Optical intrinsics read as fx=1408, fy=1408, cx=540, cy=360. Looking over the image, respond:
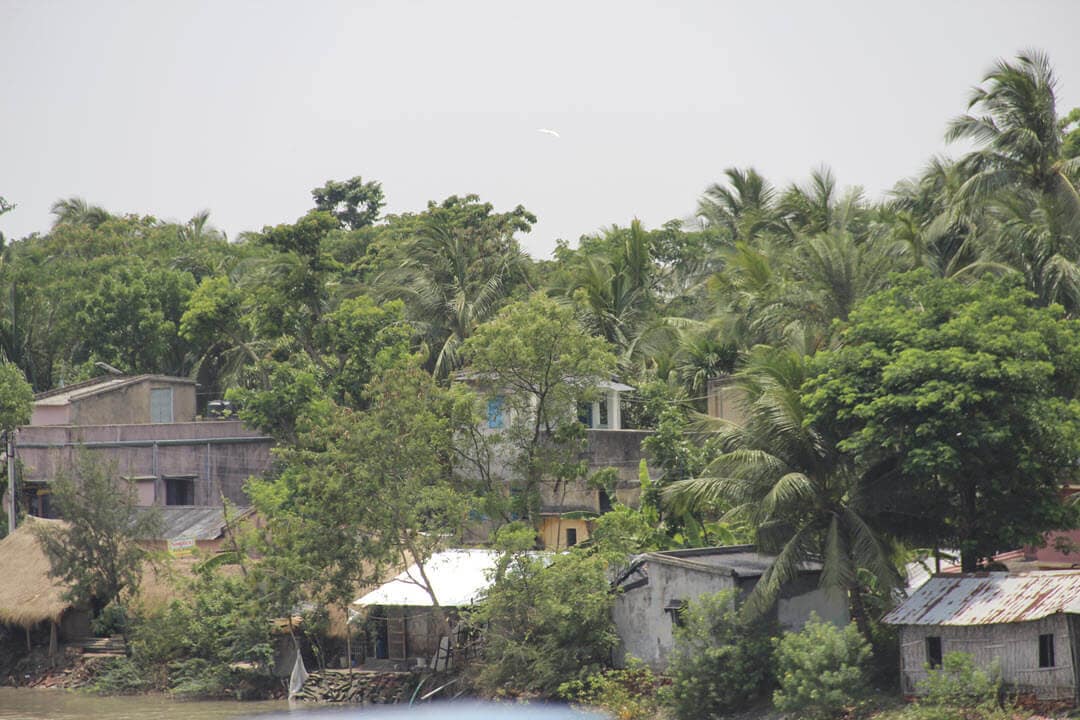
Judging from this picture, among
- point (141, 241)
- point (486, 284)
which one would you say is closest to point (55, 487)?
point (486, 284)

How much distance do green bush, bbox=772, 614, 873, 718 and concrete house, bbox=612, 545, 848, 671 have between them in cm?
129

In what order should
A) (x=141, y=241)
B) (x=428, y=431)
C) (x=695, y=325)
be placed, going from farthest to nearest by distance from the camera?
(x=141, y=241) < (x=695, y=325) < (x=428, y=431)

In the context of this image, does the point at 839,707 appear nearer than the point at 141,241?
Yes

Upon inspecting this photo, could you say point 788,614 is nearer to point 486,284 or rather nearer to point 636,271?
point 636,271

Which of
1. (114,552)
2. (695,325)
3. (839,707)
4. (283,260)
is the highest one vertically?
(283,260)

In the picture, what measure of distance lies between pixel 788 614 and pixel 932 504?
2899 millimetres

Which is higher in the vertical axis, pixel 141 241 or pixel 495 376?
pixel 141 241

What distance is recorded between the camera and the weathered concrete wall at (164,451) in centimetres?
3719

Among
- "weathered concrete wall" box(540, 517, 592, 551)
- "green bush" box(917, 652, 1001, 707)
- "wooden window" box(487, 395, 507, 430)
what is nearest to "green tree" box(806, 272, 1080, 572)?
"green bush" box(917, 652, 1001, 707)

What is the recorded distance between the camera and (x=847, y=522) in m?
21.4

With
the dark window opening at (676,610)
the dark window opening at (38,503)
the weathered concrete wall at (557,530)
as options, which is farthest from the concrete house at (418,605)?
the dark window opening at (38,503)

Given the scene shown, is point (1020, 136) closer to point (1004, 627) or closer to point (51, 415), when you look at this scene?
point (1004, 627)

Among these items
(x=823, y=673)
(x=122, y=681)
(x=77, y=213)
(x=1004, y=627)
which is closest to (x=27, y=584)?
(x=122, y=681)

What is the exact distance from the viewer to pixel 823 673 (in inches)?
782
